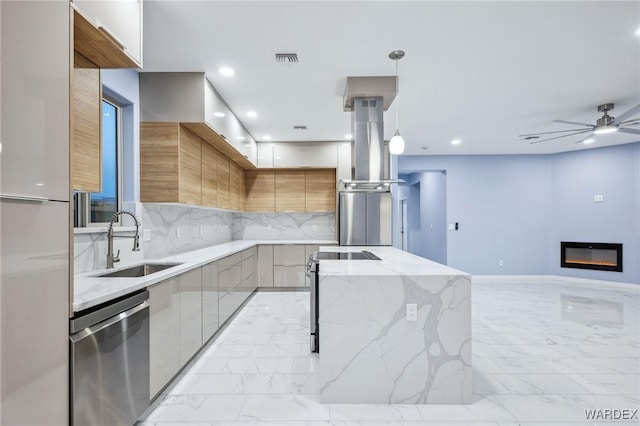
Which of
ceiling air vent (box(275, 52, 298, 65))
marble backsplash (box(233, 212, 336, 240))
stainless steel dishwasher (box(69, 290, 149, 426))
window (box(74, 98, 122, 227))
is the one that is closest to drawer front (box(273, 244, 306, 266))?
marble backsplash (box(233, 212, 336, 240))

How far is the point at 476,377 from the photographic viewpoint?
2.42m

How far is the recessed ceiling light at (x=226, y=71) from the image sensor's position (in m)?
2.80

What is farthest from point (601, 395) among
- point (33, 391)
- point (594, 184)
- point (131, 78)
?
point (594, 184)

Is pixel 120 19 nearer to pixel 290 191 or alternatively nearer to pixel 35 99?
pixel 35 99

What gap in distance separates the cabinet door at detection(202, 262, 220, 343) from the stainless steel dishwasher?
37.6 inches

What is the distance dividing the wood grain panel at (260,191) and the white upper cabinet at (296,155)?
0.30 m

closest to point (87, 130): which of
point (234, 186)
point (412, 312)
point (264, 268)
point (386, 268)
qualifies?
point (386, 268)

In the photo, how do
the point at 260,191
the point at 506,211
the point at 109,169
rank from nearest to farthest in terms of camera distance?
the point at 109,169, the point at 260,191, the point at 506,211

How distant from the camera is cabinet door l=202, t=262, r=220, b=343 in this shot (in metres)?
2.77

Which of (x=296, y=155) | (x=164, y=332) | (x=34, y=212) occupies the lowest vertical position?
(x=164, y=332)

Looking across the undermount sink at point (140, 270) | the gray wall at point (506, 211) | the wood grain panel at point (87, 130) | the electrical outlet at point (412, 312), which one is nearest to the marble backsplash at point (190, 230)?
the undermount sink at point (140, 270)

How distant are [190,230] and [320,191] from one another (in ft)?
7.97

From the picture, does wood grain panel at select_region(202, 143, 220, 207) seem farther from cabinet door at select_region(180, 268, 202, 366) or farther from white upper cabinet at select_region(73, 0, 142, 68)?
white upper cabinet at select_region(73, 0, 142, 68)

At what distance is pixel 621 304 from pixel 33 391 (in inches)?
262
